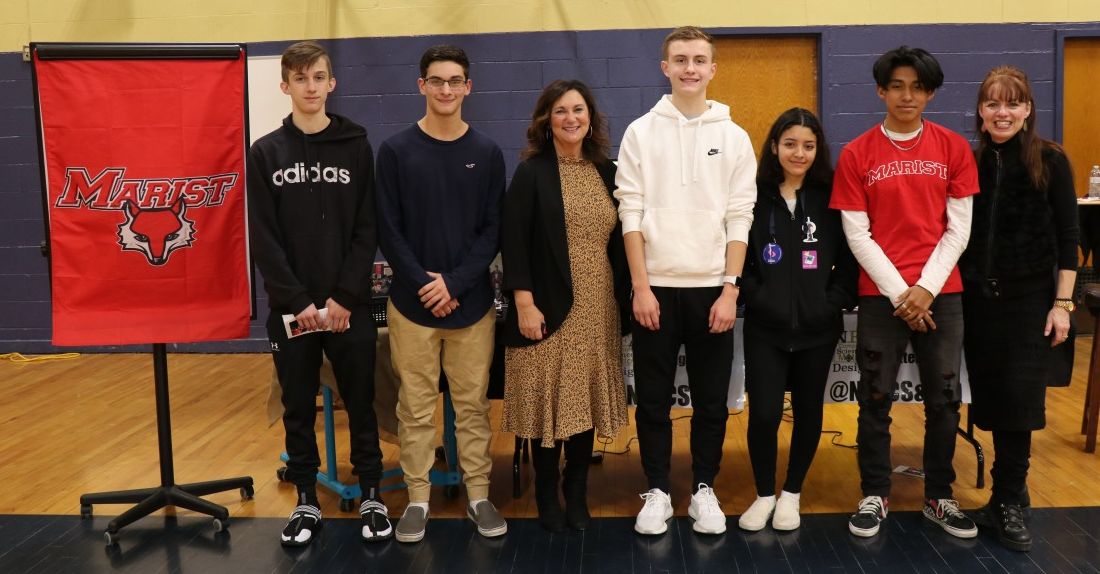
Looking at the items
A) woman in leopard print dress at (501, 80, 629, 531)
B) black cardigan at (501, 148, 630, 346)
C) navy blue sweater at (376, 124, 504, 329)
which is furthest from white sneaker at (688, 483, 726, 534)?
navy blue sweater at (376, 124, 504, 329)

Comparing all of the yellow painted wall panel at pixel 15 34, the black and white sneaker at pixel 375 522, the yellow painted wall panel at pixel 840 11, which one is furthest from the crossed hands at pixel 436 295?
the yellow painted wall panel at pixel 15 34

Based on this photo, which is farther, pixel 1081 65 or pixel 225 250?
pixel 1081 65

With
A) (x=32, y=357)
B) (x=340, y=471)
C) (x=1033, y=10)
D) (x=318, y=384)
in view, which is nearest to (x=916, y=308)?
(x=318, y=384)

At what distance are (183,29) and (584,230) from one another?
453 centimetres

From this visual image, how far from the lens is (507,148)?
6.38 meters

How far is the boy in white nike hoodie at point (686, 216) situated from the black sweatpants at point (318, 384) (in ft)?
3.08

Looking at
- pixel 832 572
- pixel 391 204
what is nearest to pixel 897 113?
pixel 832 572

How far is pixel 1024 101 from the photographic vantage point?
2.90 meters

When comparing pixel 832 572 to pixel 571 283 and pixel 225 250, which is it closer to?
pixel 571 283

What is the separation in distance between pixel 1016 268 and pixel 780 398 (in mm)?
848

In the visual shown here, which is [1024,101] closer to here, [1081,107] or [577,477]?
[577,477]

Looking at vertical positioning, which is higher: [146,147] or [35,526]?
[146,147]

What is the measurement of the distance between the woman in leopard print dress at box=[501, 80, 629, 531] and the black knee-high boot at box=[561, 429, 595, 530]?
3cm

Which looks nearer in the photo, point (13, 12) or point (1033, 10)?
point (1033, 10)
